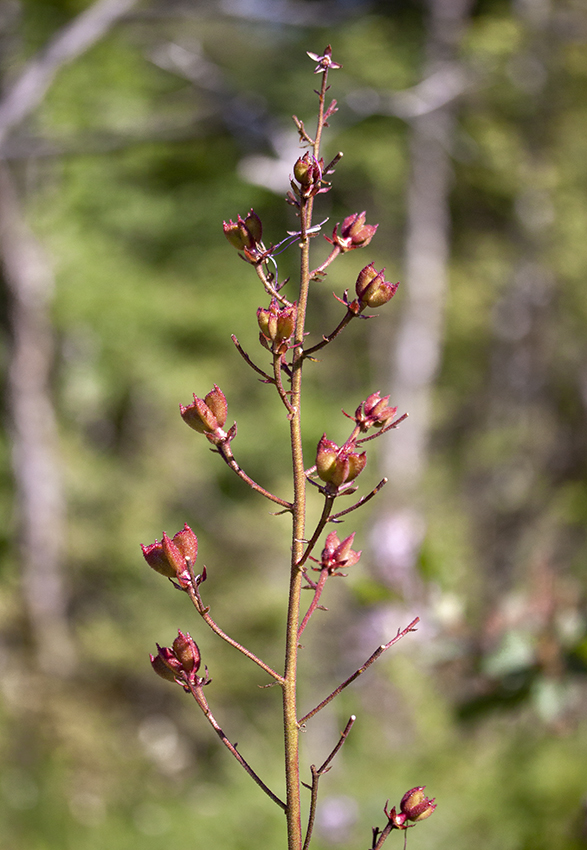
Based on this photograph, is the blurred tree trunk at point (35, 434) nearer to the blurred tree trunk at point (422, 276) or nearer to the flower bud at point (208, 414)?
the blurred tree trunk at point (422, 276)

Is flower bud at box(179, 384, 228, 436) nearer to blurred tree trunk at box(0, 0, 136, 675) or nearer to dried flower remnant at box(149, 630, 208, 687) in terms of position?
dried flower remnant at box(149, 630, 208, 687)

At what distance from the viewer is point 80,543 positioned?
6.21 meters

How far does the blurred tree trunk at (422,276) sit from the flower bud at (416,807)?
529cm

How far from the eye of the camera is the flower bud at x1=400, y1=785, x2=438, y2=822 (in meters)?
0.59

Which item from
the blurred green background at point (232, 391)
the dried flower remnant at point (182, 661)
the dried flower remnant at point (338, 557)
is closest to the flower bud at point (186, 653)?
the dried flower remnant at point (182, 661)

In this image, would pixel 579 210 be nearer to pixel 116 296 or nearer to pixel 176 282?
pixel 176 282

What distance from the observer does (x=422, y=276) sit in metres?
6.66

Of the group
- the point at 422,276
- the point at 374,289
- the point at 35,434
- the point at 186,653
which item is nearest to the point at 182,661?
the point at 186,653

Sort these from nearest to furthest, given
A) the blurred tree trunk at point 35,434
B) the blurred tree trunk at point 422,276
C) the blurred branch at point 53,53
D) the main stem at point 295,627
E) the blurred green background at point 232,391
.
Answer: the main stem at point 295,627
the blurred branch at point 53,53
the blurred green background at point 232,391
the blurred tree trunk at point 35,434
the blurred tree trunk at point 422,276

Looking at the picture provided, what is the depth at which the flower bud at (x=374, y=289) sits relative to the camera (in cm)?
58

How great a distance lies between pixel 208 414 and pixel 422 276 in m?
6.39

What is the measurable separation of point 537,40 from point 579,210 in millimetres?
1544

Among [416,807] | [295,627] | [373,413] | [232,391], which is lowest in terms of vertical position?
[416,807]

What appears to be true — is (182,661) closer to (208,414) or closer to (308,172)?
(208,414)
